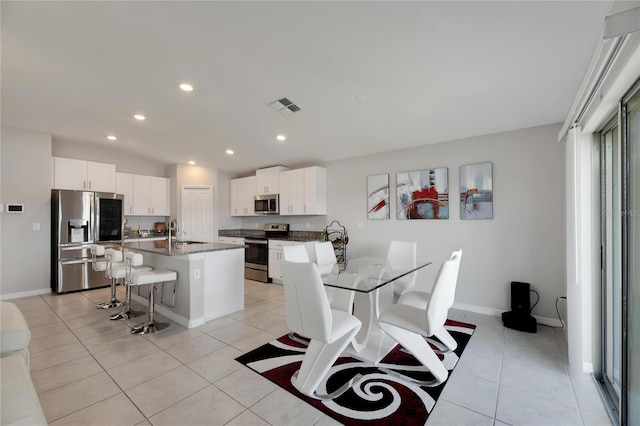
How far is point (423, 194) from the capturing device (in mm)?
4055

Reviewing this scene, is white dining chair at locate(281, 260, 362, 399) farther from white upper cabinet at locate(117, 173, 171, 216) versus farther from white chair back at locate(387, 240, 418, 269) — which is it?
white upper cabinet at locate(117, 173, 171, 216)

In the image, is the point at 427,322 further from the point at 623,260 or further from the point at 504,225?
the point at 504,225

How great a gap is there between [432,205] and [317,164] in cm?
239

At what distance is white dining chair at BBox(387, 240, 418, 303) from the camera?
10.5 feet

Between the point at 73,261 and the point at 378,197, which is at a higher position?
the point at 378,197

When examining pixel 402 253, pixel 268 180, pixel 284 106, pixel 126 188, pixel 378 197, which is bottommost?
pixel 402 253

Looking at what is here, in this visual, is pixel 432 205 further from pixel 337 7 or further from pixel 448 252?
pixel 337 7

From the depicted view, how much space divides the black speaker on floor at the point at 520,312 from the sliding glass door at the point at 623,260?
2.84 feet

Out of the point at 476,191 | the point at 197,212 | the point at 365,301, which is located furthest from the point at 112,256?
the point at 476,191

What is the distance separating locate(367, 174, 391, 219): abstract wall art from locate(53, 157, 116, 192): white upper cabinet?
4988mm

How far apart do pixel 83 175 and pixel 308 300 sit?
542cm

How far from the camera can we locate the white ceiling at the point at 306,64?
1.77 meters

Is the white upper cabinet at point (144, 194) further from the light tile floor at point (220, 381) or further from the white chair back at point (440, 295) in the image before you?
the white chair back at point (440, 295)

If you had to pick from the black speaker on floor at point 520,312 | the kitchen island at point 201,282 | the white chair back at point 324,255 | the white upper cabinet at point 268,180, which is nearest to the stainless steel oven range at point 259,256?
the white upper cabinet at point 268,180
